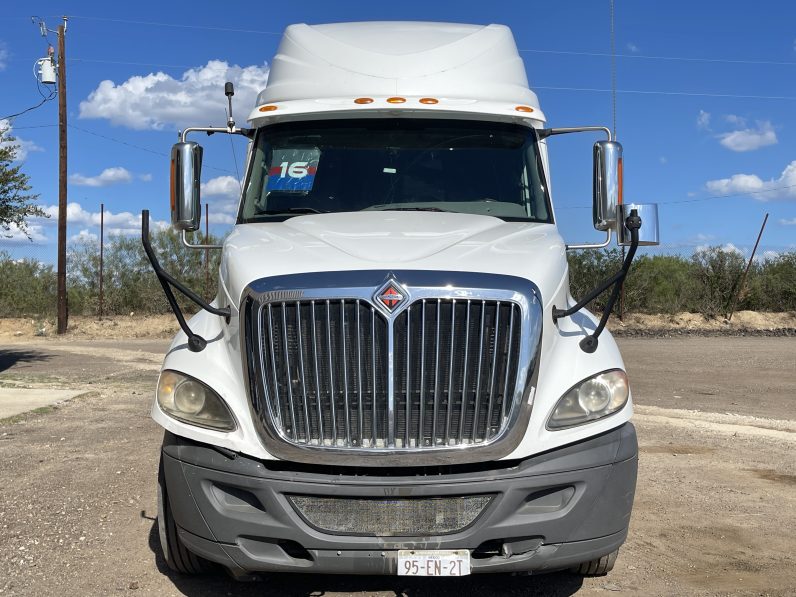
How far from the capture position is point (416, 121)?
5.49 metres

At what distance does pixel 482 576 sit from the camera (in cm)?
468

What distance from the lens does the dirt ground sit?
451 cm

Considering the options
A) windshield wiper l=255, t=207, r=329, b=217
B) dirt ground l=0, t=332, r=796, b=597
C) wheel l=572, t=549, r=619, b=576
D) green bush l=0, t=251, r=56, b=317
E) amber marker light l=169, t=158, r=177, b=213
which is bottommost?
green bush l=0, t=251, r=56, b=317

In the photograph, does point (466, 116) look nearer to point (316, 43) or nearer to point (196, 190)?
point (316, 43)

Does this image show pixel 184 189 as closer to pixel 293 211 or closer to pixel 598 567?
pixel 293 211

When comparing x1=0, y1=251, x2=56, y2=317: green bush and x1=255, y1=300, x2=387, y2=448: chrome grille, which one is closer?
x1=255, y1=300, x2=387, y2=448: chrome grille

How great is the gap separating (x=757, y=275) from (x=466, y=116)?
2951 cm

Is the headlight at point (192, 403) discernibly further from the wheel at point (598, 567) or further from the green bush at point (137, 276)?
the green bush at point (137, 276)

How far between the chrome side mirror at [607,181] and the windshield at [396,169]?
0.33 meters

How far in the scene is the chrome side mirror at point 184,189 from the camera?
506 centimetres

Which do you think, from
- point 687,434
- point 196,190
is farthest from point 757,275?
point 196,190

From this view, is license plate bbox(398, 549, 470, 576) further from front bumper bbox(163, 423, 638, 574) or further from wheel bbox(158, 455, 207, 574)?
wheel bbox(158, 455, 207, 574)

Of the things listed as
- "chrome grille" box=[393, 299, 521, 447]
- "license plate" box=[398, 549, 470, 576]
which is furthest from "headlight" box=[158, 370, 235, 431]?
"license plate" box=[398, 549, 470, 576]

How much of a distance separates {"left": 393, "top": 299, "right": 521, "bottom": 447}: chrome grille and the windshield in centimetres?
159
